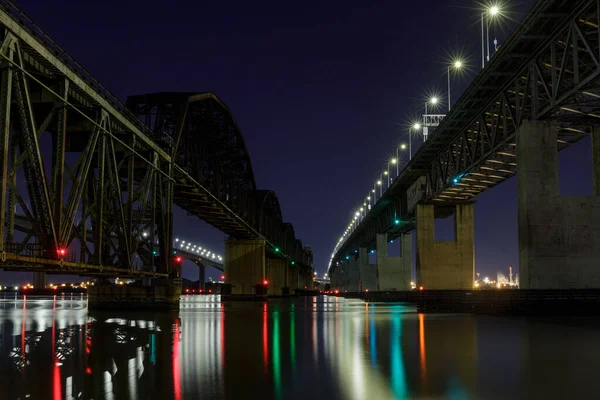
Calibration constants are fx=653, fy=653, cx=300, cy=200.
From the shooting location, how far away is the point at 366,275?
136 metres

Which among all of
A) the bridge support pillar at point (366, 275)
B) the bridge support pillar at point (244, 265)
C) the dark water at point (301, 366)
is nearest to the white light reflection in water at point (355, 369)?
the dark water at point (301, 366)

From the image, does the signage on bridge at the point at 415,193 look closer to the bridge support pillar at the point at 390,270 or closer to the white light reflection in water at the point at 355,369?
the bridge support pillar at the point at 390,270

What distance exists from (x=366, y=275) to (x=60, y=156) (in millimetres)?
109924

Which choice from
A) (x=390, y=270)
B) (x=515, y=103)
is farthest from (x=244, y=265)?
(x=515, y=103)

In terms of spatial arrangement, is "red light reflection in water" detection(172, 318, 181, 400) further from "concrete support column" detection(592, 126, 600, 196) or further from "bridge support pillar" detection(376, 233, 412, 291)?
"bridge support pillar" detection(376, 233, 412, 291)

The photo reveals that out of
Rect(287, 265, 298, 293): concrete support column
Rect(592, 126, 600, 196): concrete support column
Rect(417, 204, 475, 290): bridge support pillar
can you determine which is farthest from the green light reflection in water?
Rect(287, 265, 298, 293): concrete support column

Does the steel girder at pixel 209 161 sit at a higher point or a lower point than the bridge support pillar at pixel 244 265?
higher

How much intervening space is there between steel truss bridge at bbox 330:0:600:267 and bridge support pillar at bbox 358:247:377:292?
58983mm

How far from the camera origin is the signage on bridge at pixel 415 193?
7375 cm

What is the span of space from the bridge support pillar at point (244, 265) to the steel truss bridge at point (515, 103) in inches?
1733

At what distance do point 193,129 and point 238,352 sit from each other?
55855 millimetres

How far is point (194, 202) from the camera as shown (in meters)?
75.8

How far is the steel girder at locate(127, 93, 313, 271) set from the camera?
60.6 m

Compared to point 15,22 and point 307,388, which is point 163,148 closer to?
point 15,22
